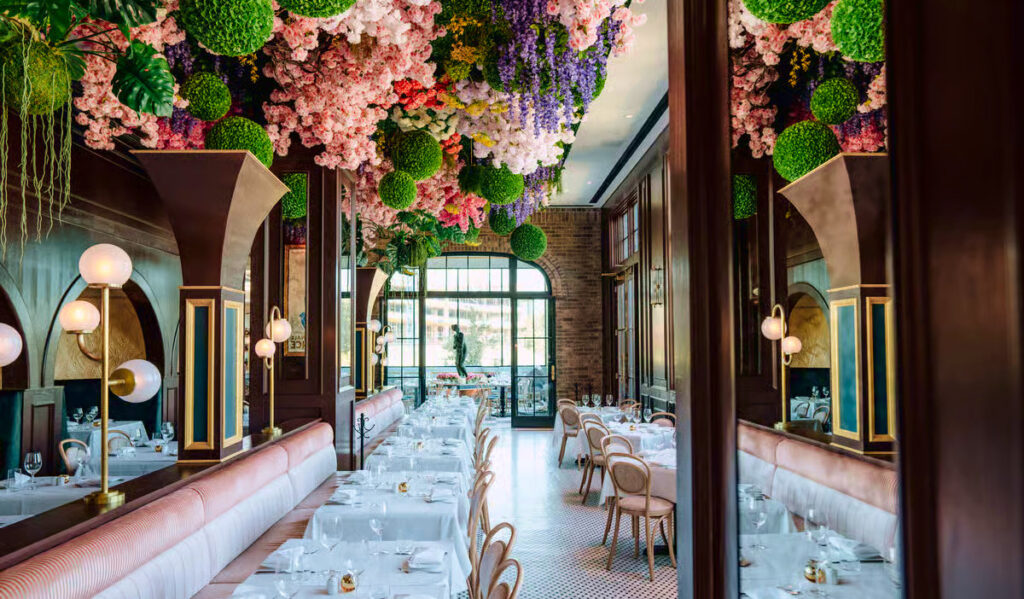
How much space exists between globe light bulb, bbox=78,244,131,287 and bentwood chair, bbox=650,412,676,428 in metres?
6.35

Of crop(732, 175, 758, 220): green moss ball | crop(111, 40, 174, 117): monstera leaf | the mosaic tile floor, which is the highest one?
crop(111, 40, 174, 117): monstera leaf

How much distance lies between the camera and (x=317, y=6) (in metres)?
2.46

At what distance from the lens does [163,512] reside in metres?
3.23

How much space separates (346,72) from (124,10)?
2.36 m

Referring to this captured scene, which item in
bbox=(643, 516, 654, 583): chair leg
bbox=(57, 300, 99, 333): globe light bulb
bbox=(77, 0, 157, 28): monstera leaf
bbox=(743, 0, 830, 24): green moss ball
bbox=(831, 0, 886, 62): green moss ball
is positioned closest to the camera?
bbox=(831, 0, 886, 62): green moss ball

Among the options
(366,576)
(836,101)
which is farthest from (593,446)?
(836,101)

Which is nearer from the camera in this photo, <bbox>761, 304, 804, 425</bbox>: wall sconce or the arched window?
<bbox>761, 304, 804, 425</bbox>: wall sconce

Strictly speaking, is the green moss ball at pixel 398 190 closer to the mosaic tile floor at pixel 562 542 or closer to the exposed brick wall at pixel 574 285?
the mosaic tile floor at pixel 562 542

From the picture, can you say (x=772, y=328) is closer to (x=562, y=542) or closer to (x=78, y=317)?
(x=78, y=317)

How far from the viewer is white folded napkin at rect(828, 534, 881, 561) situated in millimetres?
717

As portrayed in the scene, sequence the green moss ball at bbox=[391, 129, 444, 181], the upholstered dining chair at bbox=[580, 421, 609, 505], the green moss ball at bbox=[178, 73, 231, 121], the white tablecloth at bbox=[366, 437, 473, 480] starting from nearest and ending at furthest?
the green moss ball at bbox=[178, 73, 231, 121] < the green moss ball at bbox=[391, 129, 444, 181] < the white tablecloth at bbox=[366, 437, 473, 480] < the upholstered dining chair at bbox=[580, 421, 609, 505]

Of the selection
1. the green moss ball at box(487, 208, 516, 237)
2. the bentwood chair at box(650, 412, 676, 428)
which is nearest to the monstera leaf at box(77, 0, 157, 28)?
the green moss ball at box(487, 208, 516, 237)

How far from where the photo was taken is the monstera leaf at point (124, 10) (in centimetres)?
220

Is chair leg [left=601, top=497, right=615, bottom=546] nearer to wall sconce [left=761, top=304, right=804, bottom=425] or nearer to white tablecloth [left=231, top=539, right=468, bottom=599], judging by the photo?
white tablecloth [left=231, top=539, right=468, bottom=599]
